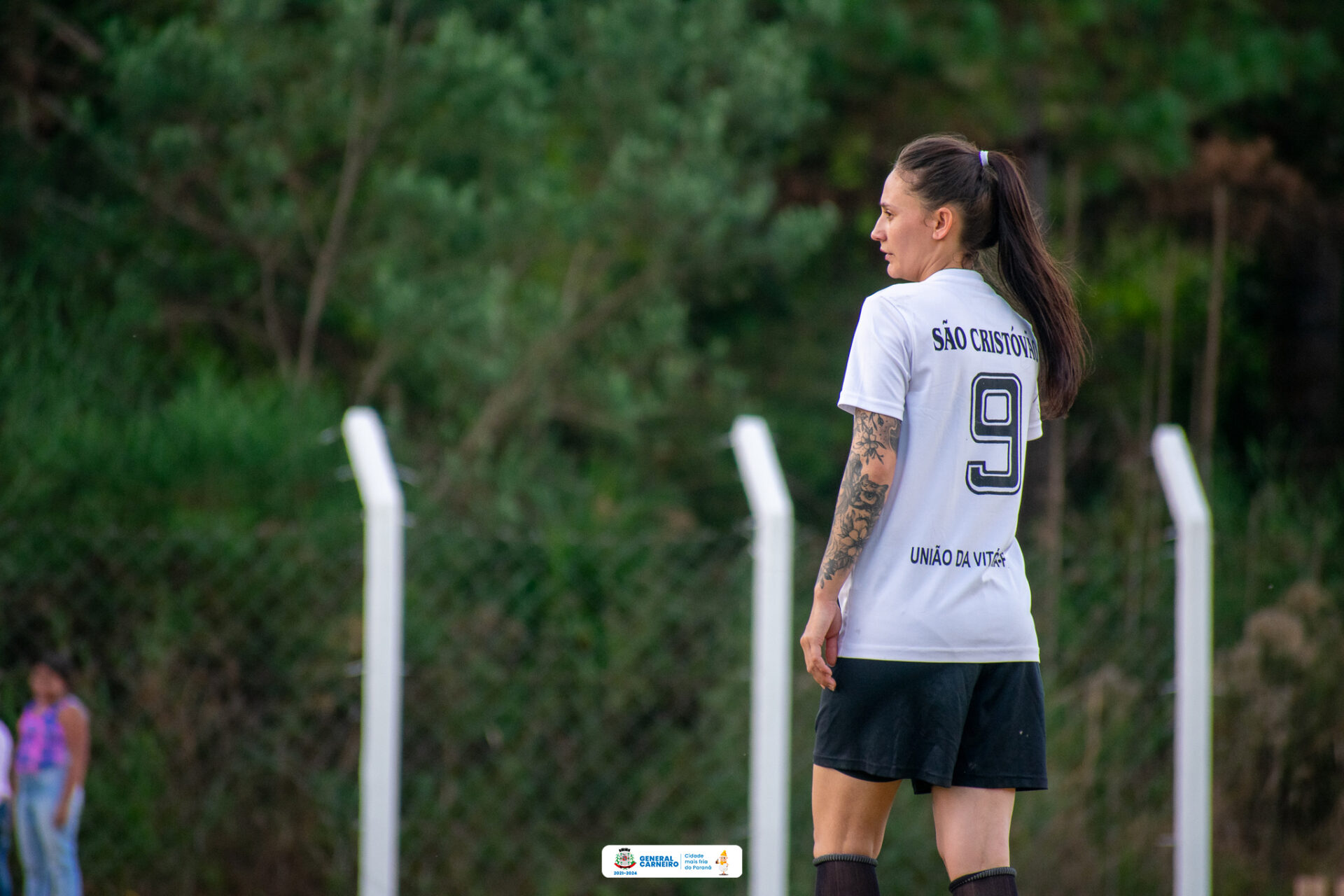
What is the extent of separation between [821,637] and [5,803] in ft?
10.3

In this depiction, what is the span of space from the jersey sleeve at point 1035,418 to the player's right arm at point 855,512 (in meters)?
0.29

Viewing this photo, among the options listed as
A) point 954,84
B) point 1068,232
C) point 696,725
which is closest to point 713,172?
point 954,84

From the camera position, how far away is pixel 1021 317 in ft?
7.06

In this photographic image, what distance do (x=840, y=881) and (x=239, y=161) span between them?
577 centimetres

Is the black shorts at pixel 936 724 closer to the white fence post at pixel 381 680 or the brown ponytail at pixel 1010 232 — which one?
the brown ponytail at pixel 1010 232

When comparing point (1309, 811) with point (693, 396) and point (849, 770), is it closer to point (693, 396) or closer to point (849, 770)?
point (849, 770)

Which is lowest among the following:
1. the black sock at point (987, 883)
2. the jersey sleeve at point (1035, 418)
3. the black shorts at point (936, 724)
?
the black sock at point (987, 883)

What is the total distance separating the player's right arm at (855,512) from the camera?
1975 millimetres

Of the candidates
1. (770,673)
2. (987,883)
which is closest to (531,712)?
(770,673)

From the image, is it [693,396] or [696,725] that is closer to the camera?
[696,725]

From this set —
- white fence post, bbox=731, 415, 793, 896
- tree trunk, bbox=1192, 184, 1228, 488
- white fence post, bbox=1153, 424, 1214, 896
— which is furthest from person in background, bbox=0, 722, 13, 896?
tree trunk, bbox=1192, 184, 1228, 488

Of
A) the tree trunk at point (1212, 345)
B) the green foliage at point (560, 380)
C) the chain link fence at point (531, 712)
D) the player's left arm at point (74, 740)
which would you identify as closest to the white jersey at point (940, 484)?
the green foliage at point (560, 380)

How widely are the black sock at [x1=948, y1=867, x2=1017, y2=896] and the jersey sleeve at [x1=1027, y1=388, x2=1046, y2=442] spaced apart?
693mm

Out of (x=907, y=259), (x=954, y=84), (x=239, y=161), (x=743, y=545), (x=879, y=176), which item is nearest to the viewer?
(x=907, y=259)
